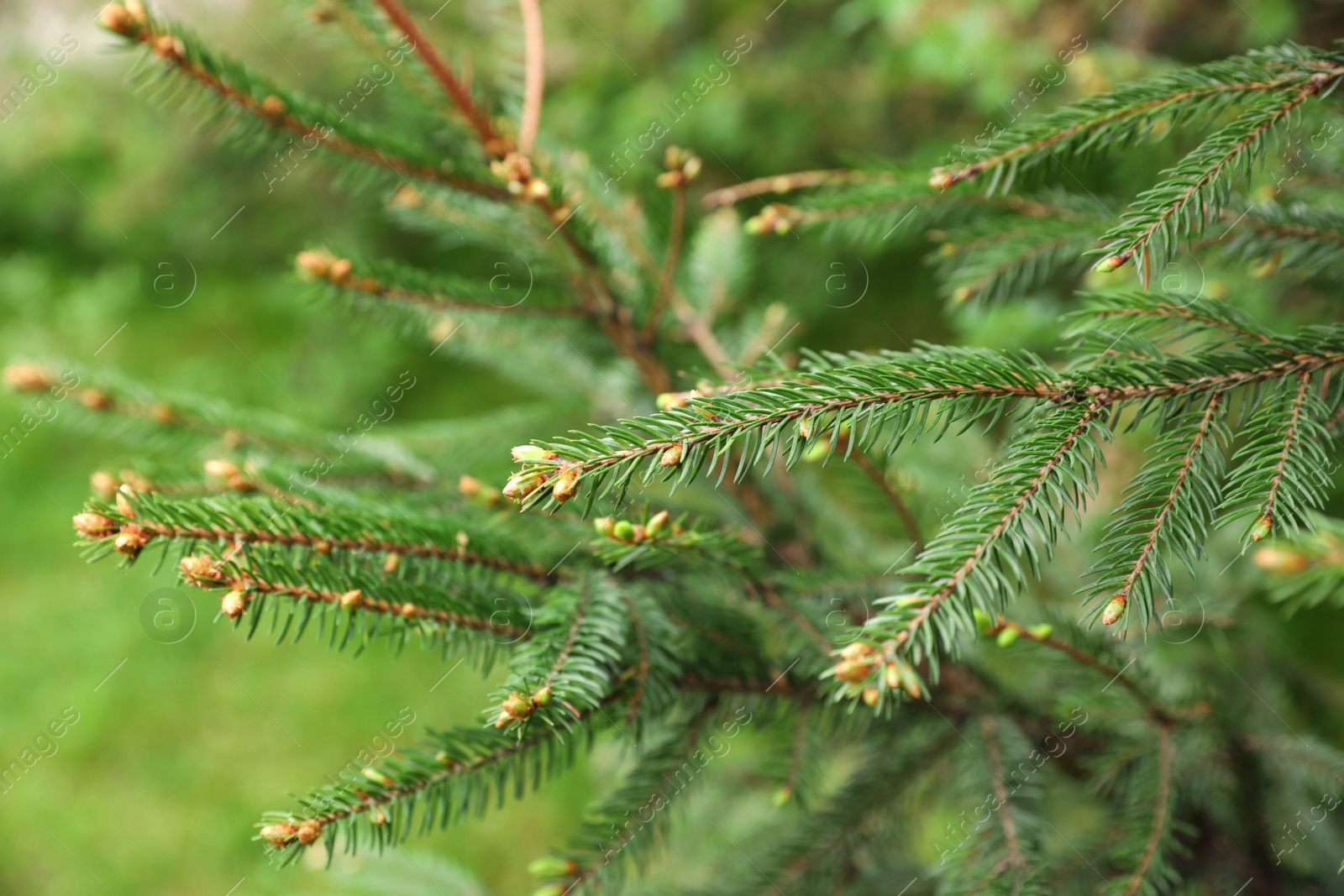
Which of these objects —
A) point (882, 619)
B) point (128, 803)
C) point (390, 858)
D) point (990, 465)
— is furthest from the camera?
point (128, 803)

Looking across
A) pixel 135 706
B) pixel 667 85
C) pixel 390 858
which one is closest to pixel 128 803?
pixel 135 706

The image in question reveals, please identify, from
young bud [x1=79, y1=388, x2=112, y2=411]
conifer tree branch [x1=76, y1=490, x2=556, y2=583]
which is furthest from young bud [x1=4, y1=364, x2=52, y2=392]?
conifer tree branch [x1=76, y1=490, x2=556, y2=583]

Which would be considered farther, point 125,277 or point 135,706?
point 125,277

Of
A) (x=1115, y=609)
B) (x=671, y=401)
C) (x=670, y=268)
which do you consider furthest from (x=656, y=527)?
(x=670, y=268)

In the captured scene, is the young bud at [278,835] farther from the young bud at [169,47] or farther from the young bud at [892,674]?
the young bud at [169,47]

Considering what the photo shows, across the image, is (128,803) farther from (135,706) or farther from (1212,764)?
(1212,764)

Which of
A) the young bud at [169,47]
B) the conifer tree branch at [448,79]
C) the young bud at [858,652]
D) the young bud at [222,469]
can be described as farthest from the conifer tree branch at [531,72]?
the young bud at [858,652]

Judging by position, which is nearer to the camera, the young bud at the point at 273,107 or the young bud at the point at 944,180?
the young bud at the point at 944,180
